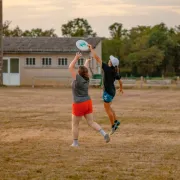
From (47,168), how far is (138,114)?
33.4 ft

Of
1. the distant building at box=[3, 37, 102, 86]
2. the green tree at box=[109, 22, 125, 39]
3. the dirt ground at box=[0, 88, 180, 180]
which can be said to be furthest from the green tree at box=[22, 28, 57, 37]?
the dirt ground at box=[0, 88, 180, 180]

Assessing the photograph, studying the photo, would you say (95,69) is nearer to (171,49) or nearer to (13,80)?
(13,80)

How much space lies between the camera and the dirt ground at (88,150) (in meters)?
9.17

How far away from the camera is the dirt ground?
9172 millimetres

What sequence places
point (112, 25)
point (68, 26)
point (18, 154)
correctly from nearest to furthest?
point (18, 154), point (68, 26), point (112, 25)

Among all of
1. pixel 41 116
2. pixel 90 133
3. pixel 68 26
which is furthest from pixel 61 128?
pixel 68 26

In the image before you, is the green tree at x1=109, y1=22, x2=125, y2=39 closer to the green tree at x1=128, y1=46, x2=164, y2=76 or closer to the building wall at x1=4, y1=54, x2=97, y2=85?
the green tree at x1=128, y1=46, x2=164, y2=76

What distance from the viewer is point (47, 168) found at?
9.51m

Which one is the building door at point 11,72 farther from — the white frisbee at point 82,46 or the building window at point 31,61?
the white frisbee at point 82,46

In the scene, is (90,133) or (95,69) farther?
(95,69)

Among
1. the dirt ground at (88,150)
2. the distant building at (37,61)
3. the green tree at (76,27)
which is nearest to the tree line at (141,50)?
the green tree at (76,27)

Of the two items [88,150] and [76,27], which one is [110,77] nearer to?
[88,150]

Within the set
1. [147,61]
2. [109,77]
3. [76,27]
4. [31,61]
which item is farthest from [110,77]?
[76,27]

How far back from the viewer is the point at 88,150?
37.7 ft
